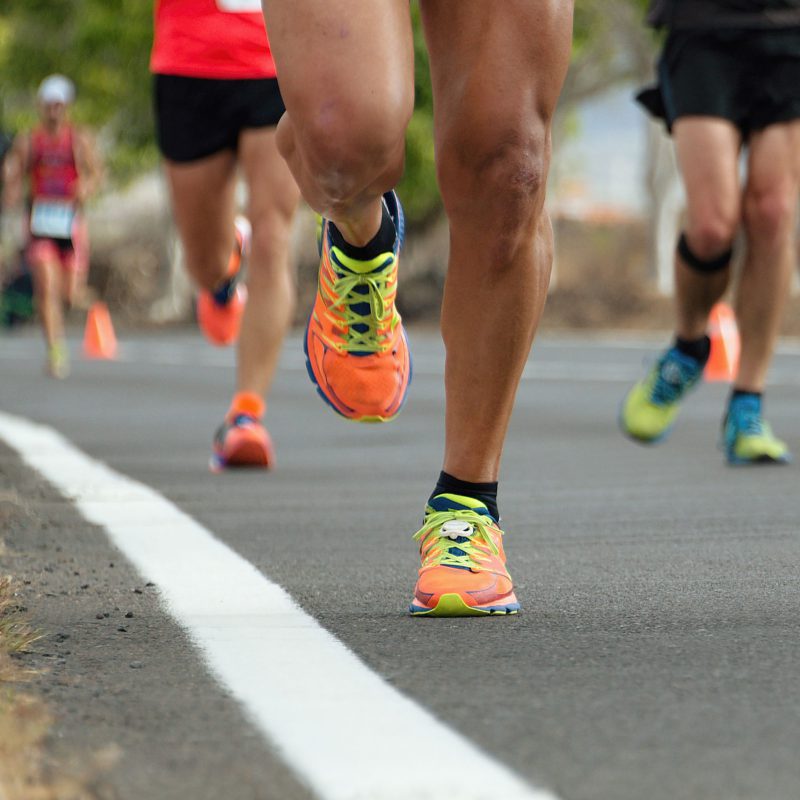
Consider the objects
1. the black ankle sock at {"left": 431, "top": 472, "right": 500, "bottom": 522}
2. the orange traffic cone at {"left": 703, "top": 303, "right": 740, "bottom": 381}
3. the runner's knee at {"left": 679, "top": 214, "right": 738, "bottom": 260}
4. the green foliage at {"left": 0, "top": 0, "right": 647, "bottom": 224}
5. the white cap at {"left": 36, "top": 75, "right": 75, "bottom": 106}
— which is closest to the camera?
the black ankle sock at {"left": 431, "top": 472, "right": 500, "bottom": 522}

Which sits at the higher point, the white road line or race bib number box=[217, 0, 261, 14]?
race bib number box=[217, 0, 261, 14]

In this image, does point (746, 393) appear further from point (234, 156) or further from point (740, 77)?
point (234, 156)

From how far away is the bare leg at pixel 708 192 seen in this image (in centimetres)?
541

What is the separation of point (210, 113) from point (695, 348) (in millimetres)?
1647

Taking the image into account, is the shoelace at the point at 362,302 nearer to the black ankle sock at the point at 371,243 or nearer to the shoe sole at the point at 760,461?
the black ankle sock at the point at 371,243

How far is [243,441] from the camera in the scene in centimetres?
552

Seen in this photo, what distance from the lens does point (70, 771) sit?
184 centimetres

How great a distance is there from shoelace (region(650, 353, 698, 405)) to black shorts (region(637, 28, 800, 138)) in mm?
747

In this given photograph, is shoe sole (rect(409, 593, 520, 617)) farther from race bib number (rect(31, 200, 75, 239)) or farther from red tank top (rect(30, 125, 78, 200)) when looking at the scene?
red tank top (rect(30, 125, 78, 200))

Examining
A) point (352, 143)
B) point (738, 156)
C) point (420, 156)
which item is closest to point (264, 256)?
point (738, 156)

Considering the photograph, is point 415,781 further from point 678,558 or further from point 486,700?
point 678,558

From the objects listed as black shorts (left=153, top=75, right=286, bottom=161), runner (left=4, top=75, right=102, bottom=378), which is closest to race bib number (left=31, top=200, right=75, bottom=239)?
runner (left=4, top=75, right=102, bottom=378)

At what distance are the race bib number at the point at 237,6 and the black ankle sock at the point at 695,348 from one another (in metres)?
1.65

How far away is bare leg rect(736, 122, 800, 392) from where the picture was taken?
5.45 meters
